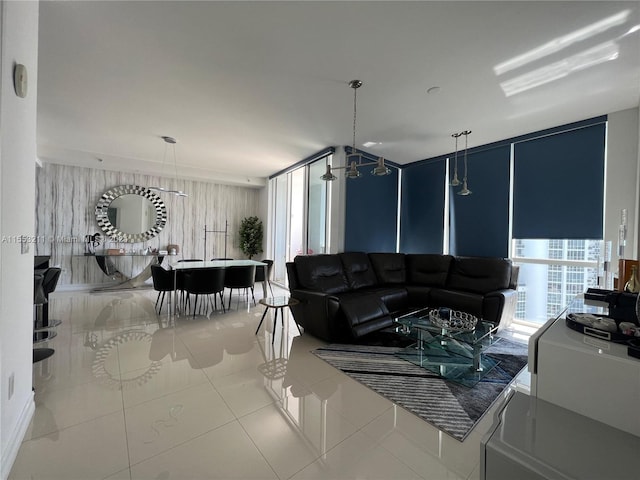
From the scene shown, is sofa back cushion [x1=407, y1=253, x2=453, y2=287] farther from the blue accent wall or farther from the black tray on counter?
the black tray on counter

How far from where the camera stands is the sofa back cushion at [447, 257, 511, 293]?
12.3 ft

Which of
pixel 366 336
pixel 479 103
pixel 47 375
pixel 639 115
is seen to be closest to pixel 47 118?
pixel 47 375

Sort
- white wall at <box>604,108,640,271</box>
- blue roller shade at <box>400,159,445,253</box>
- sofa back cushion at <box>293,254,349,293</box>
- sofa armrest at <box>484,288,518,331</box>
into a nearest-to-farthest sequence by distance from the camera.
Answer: white wall at <box>604,108,640,271</box>, sofa armrest at <box>484,288,518,331</box>, sofa back cushion at <box>293,254,349,293</box>, blue roller shade at <box>400,159,445,253</box>

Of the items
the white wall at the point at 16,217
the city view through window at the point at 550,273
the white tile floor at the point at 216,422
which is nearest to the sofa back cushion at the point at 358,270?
the white tile floor at the point at 216,422

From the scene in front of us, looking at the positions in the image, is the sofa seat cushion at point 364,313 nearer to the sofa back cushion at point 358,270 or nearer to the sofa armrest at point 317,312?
the sofa armrest at point 317,312

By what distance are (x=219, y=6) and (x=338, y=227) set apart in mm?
3285

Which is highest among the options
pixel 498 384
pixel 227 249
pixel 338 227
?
pixel 338 227

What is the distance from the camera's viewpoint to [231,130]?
4043 mm

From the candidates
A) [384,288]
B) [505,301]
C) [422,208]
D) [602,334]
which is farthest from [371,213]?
[602,334]

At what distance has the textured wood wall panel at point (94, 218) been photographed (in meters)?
5.46

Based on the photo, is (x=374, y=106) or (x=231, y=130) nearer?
(x=374, y=106)

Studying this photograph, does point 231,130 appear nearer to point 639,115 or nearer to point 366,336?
point 366,336

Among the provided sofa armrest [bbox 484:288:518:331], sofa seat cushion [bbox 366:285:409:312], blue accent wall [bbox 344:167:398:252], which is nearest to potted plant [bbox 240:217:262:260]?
blue accent wall [bbox 344:167:398:252]

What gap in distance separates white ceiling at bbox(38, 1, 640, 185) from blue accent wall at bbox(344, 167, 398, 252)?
0.90 metres
